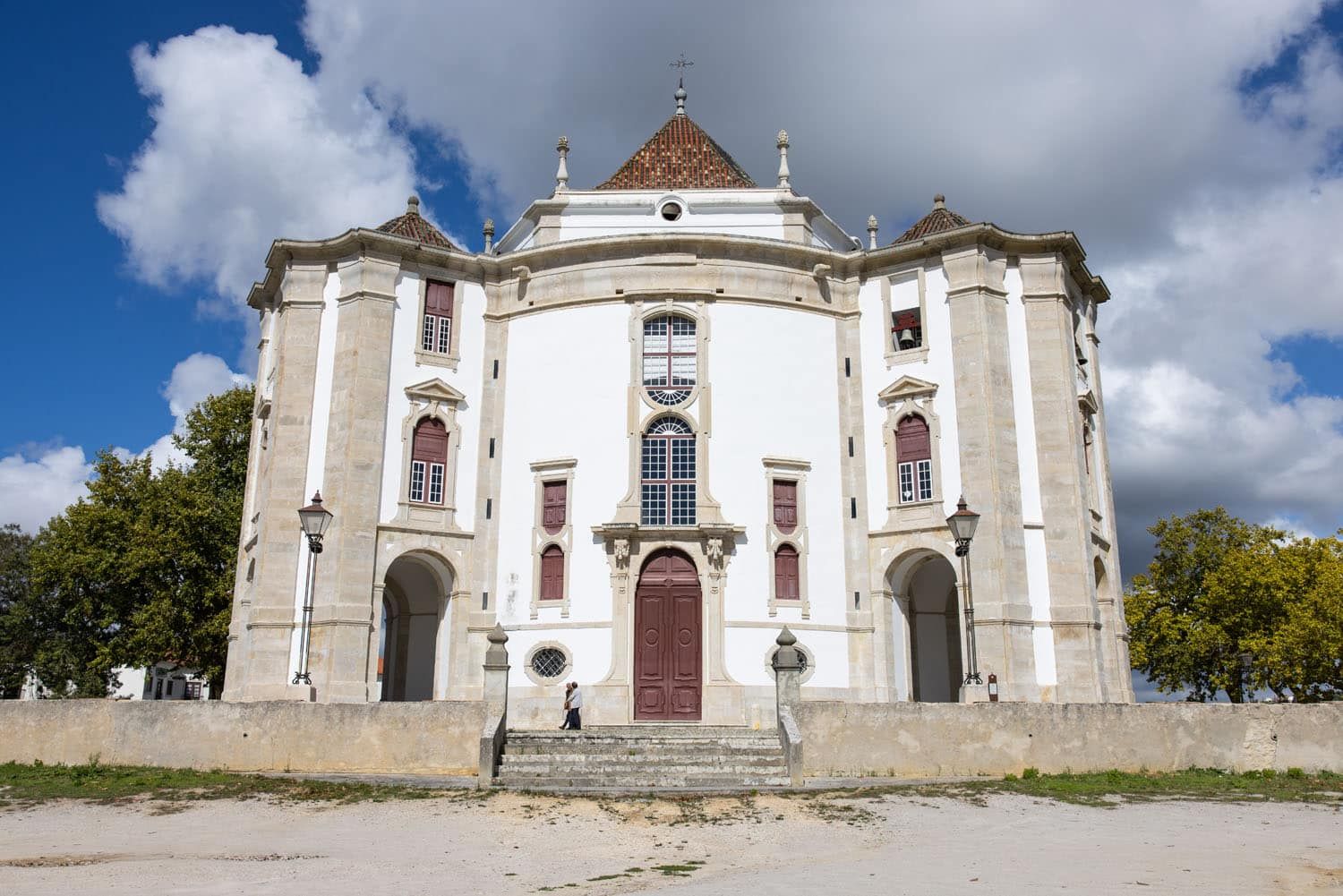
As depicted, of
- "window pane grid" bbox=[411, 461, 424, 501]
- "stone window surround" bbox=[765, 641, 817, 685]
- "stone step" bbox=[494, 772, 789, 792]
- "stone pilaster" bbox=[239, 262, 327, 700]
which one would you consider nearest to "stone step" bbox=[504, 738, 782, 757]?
"stone step" bbox=[494, 772, 789, 792]

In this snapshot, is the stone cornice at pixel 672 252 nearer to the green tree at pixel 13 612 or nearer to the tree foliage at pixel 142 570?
the tree foliage at pixel 142 570

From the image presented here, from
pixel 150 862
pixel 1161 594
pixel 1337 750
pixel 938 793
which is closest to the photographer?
pixel 150 862

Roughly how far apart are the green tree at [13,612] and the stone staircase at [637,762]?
29410 mm

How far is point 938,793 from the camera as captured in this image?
14797mm

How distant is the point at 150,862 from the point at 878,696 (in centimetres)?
1762

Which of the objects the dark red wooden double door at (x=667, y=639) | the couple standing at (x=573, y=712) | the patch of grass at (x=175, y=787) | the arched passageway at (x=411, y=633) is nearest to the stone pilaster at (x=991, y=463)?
the dark red wooden double door at (x=667, y=639)

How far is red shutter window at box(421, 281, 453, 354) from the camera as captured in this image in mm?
27062

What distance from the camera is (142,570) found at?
3322 centimetres

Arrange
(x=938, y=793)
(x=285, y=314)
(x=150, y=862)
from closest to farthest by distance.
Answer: (x=150, y=862), (x=938, y=793), (x=285, y=314)

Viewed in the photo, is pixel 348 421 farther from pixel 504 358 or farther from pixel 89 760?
pixel 89 760

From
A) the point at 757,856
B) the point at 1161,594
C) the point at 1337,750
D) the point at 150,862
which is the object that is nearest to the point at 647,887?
the point at 757,856

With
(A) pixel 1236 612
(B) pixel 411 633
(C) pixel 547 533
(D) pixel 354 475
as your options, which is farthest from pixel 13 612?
(A) pixel 1236 612

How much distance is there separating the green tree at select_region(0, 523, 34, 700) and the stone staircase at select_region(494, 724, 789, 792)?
→ 1158 inches

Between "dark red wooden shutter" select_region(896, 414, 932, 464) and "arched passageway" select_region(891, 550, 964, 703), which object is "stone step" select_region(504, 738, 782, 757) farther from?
"dark red wooden shutter" select_region(896, 414, 932, 464)
